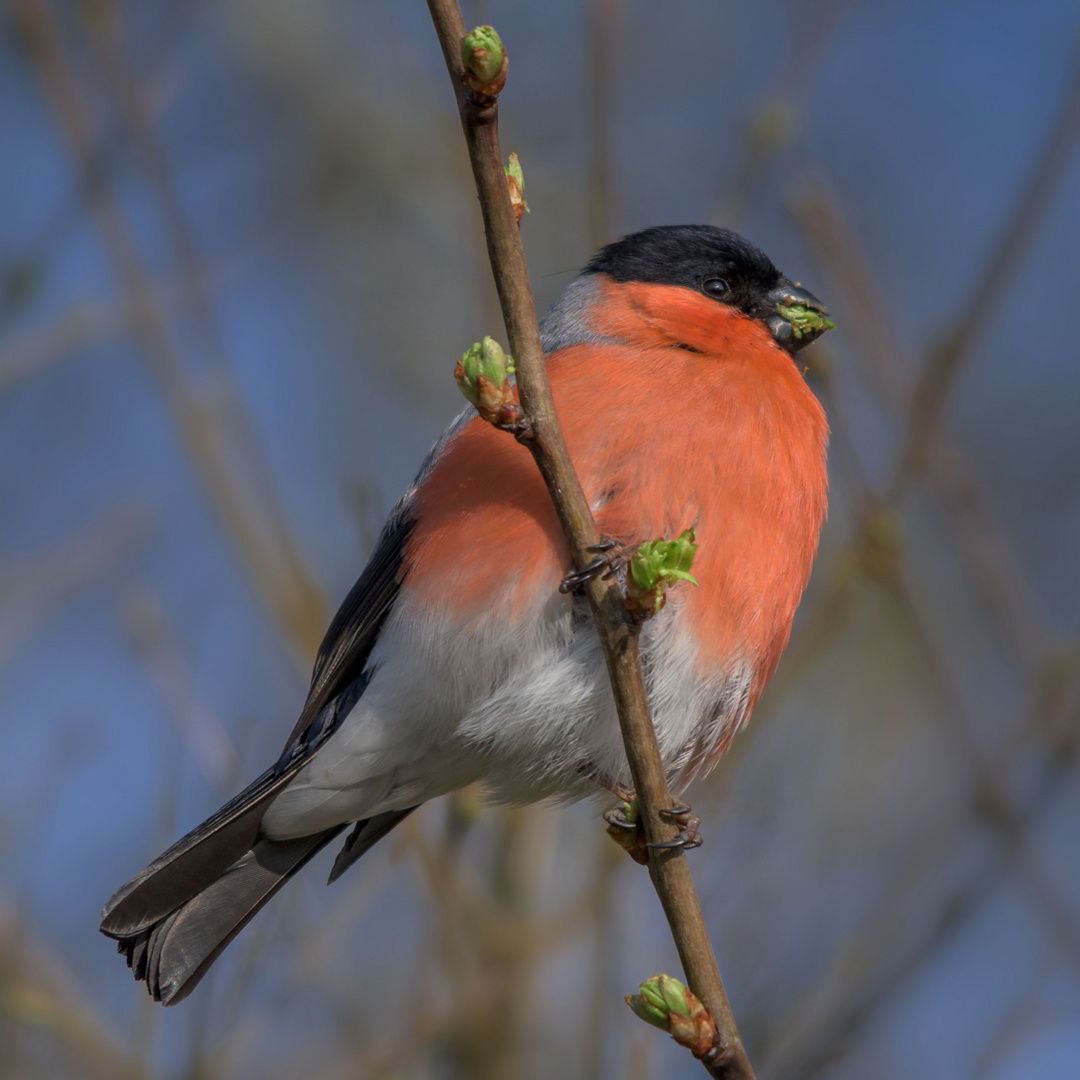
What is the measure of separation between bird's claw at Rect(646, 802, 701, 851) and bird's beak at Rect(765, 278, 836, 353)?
4.74ft

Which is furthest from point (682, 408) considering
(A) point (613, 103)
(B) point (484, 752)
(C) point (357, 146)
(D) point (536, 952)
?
(C) point (357, 146)

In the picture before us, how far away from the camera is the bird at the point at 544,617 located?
3033 millimetres

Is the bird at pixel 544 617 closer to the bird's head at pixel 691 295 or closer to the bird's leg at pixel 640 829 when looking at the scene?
the bird's head at pixel 691 295

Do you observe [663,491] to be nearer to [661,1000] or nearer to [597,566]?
[597,566]

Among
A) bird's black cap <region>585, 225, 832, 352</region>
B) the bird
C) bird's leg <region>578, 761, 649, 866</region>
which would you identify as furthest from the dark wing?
bird's black cap <region>585, 225, 832, 352</region>

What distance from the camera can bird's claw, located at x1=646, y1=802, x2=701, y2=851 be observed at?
98.7 inches

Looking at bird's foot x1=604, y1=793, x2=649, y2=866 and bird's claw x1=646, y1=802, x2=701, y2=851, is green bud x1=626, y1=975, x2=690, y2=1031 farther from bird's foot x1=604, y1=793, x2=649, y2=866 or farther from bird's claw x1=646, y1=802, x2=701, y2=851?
bird's foot x1=604, y1=793, x2=649, y2=866

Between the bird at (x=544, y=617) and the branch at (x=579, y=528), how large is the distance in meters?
0.36

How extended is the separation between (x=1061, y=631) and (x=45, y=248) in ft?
17.4

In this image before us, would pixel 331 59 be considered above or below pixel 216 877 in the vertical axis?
above

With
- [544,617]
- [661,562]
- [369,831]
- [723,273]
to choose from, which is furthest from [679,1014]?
[723,273]

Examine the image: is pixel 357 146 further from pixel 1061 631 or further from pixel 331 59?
pixel 1061 631

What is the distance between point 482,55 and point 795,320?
1842 mm

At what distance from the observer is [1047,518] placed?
7957 mm
